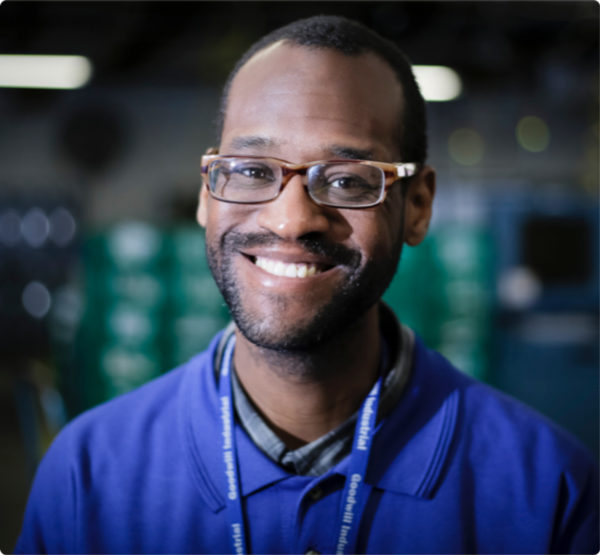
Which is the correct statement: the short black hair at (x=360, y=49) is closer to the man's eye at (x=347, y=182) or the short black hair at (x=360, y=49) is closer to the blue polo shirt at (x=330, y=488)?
the man's eye at (x=347, y=182)

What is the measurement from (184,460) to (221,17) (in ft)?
21.4

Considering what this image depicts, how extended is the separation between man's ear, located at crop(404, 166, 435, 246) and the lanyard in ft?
1.32

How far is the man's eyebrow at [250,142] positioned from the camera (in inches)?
47.3

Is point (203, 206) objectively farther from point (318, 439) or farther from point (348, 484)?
point (348, 484)

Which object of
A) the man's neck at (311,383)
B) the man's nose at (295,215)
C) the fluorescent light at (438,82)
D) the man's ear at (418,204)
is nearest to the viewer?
the man's nose at (295,215)

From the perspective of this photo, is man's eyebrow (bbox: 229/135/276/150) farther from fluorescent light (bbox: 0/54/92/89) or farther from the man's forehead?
fluorescent light (bbox: 0/54/92/89)

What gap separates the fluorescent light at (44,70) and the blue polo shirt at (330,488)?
7044 mm

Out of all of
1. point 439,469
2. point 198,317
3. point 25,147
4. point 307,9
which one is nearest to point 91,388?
point 198,317

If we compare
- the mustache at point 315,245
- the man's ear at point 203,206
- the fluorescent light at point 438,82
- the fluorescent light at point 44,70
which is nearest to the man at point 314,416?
the mustache at point 315,245

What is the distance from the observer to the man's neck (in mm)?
1254

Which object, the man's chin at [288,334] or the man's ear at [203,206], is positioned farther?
the man's ear at [203,206]

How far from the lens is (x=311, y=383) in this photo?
127 centimetres

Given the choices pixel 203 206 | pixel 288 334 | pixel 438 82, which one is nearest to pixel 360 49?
pixel 203 206

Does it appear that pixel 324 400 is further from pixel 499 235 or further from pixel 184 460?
pixel 499 235
